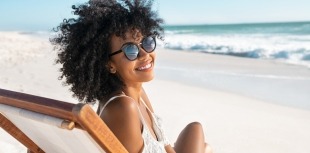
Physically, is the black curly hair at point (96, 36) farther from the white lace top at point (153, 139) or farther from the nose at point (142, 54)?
the white lace top at point (153, 139)

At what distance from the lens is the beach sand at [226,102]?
15.4ft

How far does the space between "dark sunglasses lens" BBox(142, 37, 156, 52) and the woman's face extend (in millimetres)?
18

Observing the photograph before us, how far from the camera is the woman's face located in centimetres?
218

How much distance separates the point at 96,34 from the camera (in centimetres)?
215

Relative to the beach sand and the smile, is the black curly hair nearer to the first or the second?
the smile

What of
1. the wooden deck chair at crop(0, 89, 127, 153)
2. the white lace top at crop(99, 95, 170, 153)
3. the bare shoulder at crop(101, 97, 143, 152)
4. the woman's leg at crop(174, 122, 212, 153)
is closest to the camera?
the wooden deck chair at crop(0, 89, 127, 153)

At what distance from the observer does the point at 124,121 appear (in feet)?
6.31

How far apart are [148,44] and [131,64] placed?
0.42 ft

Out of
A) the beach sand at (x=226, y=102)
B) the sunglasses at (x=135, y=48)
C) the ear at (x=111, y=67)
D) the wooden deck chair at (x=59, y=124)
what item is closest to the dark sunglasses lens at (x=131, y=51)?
the sunglasses at (x=135, y=48)

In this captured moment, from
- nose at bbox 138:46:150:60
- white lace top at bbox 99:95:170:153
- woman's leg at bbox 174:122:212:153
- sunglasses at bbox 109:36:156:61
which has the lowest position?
woman's leg at bbox 174:122:212:153

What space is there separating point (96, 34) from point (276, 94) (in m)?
6.02

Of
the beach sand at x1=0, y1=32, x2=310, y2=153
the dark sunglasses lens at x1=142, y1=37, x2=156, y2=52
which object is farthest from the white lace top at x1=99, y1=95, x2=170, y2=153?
the beach sand at x1=0, y1=32, x2=310, y2=153

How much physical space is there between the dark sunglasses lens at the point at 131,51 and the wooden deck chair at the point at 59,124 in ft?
1.71

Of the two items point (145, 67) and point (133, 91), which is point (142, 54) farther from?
point (133, 91)
